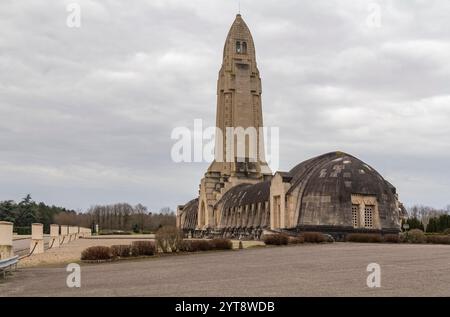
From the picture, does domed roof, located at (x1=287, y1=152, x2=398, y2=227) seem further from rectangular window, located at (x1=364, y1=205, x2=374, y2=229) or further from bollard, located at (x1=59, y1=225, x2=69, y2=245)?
bollard, located at (x1=59, y1=225, x2=69, y2=245)

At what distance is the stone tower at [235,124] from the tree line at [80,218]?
37.8 m

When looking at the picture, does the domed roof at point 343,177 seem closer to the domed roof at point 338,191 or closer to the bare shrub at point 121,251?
the domed roof at point 338,191

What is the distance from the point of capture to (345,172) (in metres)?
43.3

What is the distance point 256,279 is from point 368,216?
30.0 m

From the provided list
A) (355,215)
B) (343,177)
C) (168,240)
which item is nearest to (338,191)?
(343,177)

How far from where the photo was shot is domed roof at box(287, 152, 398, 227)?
41.7m

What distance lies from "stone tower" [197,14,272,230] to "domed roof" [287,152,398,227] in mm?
28367

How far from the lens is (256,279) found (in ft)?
47.8

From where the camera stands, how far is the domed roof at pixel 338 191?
137 feet

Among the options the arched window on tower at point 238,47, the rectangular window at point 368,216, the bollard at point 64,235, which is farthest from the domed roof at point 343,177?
the arched window on tower at point 238,47

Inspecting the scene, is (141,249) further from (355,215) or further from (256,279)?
(355,215)

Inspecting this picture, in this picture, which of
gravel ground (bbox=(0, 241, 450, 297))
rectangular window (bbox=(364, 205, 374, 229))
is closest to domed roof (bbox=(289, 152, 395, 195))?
rectangular window (bbox=(364, 205, 374, 229))
